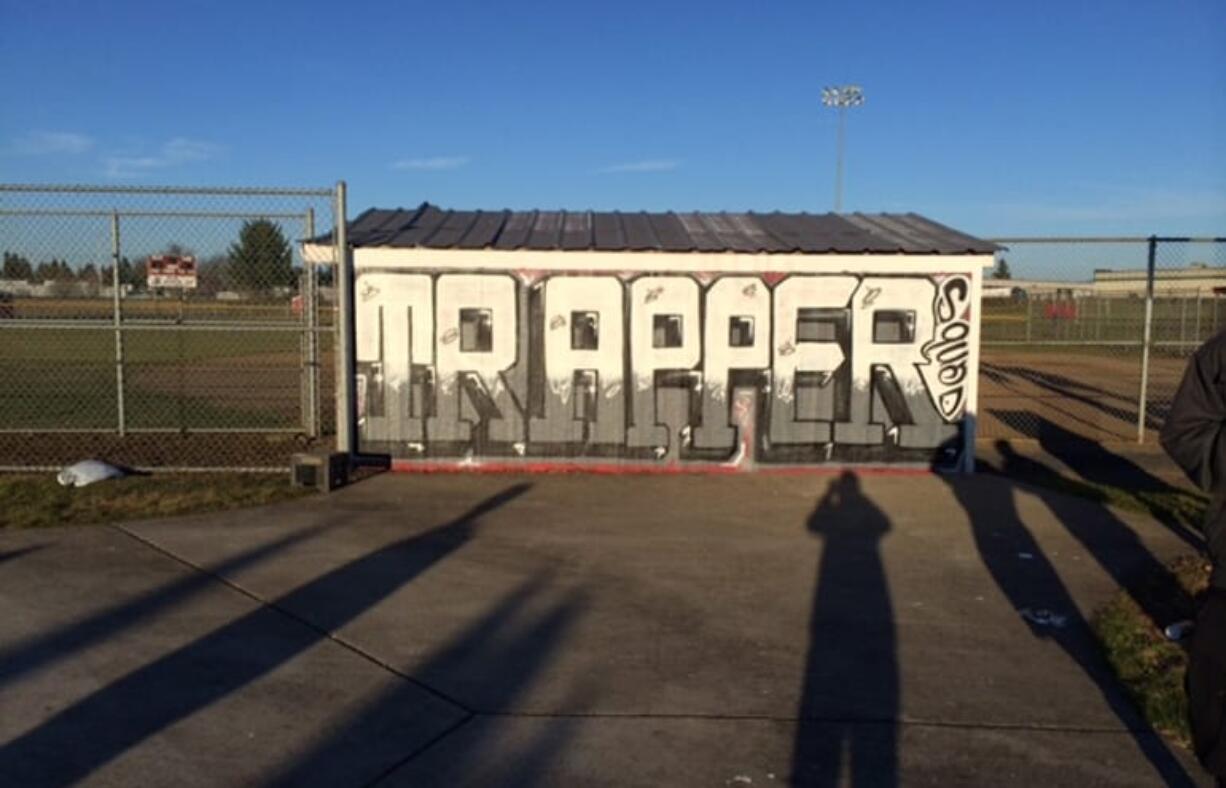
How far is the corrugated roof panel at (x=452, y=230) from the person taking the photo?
32.7 feet

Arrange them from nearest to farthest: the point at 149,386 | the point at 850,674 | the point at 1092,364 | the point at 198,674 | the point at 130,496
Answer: the point at 198,674 → the point at 850,674 → the point at 130,496 → the point at 149,386 → the point at 1092,364

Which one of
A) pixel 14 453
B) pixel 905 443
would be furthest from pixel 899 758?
pixel 14 453

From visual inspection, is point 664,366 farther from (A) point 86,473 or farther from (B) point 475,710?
(B) point 475,710

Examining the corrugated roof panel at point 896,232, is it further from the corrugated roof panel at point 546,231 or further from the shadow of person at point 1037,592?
the corrugated roof panel at point 546,231

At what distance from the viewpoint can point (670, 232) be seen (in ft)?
35.7

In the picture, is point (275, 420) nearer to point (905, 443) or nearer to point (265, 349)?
point (905, 443)

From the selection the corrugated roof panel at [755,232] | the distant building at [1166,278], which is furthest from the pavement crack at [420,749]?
the distant building at [1166,278]

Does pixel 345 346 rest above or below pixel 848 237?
below

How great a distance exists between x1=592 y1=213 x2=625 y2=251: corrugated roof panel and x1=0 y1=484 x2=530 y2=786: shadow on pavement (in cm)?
415

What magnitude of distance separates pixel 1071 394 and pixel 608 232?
1160 centimetres

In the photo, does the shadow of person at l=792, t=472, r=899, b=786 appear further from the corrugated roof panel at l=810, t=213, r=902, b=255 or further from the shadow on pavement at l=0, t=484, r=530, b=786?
the corrugated roof panel at l=810, t=213, r=902, b=255

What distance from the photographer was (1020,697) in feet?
15.4

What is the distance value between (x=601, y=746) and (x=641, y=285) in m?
6.53

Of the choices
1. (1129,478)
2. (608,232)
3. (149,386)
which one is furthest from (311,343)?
(149,386)
